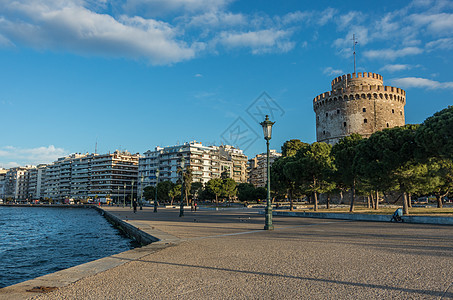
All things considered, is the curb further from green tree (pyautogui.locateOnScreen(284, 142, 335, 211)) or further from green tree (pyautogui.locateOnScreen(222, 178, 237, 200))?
green tree (pyautogui.locateOnScreen(222, 178, 237, 200))

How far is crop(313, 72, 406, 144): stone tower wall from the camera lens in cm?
6500

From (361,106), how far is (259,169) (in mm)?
94124

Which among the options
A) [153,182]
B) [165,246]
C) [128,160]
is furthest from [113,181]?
[165,246]

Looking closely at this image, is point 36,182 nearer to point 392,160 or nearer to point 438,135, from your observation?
point 392,160

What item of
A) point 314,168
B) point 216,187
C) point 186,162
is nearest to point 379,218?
point 314,168

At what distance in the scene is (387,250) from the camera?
9555 millimetres

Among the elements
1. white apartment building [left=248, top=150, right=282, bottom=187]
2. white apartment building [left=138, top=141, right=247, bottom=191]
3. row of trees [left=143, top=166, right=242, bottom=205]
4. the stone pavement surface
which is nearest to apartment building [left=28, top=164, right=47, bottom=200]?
white apartment building [left=138, top=141, right=247, bottom=191]

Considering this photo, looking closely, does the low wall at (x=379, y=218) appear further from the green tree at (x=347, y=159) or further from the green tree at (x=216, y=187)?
the green tree at (x=216, y=187)

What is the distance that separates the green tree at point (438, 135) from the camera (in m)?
21.8

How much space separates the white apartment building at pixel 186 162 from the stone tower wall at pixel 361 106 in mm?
59800

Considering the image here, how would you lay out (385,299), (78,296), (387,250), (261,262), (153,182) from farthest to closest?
(153,182) < (387,250) < (261,262) < (78,296) < (385,299)

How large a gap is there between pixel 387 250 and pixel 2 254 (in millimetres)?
18477

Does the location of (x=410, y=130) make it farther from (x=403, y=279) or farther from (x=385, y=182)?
(x=403, y=279)

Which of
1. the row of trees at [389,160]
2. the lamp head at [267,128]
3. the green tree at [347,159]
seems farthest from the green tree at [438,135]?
the lamp head at [267,128]
